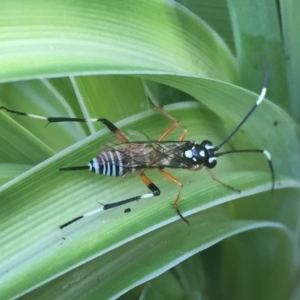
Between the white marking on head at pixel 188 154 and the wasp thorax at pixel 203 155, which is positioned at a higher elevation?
the white marking on head at pixel 188 154

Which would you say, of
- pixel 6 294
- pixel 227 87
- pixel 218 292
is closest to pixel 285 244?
pixel 218 292

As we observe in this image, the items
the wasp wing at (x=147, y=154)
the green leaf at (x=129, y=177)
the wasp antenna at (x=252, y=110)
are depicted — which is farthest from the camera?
the wasp wing at (x=147, y=154)

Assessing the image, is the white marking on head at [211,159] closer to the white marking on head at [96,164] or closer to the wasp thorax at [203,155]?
the wasp thorax at [203,155]

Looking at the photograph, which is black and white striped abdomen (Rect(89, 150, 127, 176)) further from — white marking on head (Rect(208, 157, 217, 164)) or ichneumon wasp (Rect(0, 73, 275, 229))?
white marking on head (Rect(208, 157, 217, 164))

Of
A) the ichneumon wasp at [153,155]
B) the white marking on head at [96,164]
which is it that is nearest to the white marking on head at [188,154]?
the ichneumon wasp at [153,155]

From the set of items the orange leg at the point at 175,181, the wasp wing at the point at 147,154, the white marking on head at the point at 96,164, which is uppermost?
the wasp wing at the point at 147,154

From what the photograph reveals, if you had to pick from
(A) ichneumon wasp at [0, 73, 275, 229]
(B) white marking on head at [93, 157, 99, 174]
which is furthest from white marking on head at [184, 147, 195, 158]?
(B) white marking on head at [93, 157, 99, 174]

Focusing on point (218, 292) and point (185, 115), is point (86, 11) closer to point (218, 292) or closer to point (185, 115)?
point (185, 115)

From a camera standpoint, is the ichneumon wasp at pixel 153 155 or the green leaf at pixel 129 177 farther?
the ichneumon wasp at pixel 153 155
